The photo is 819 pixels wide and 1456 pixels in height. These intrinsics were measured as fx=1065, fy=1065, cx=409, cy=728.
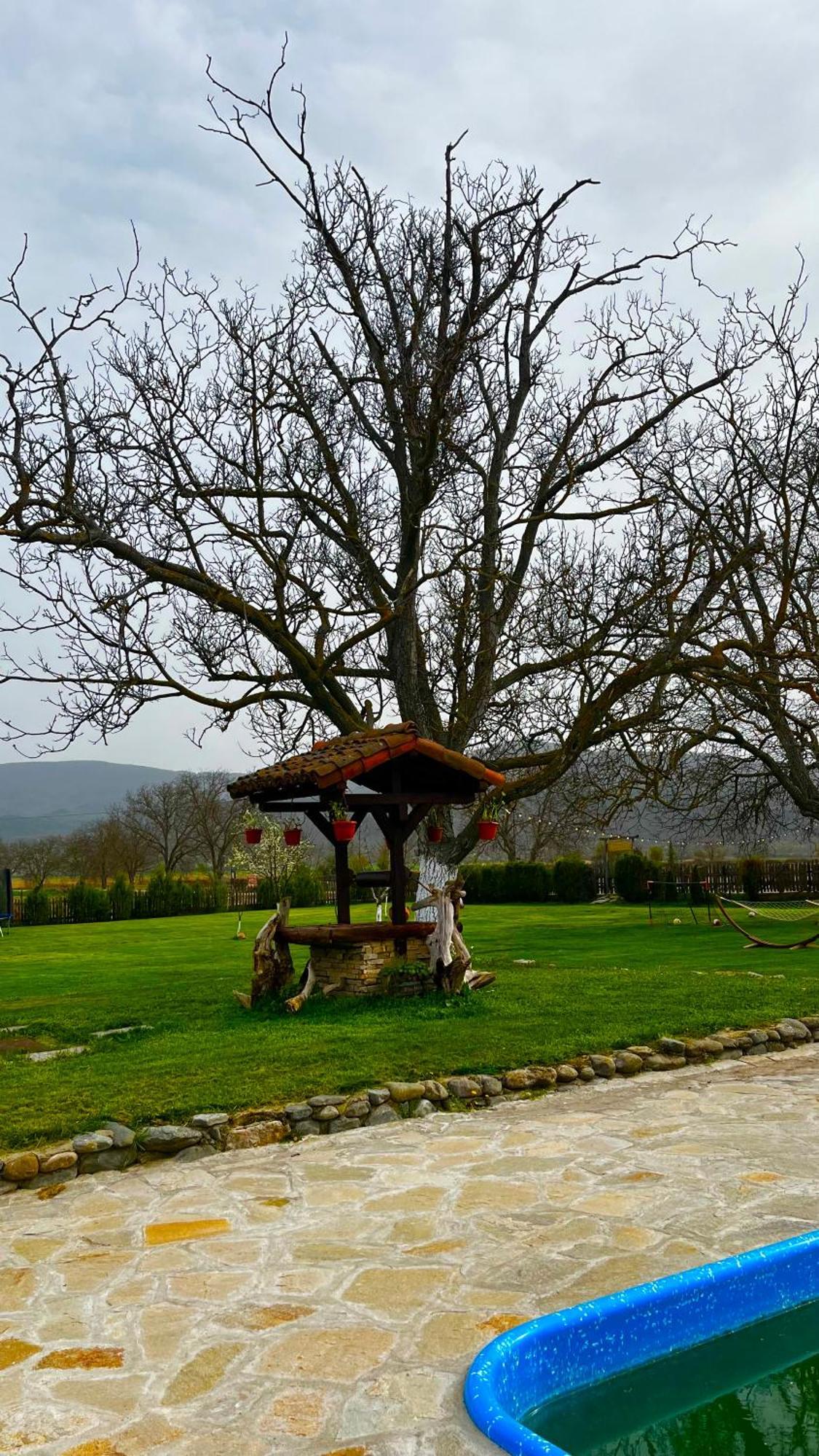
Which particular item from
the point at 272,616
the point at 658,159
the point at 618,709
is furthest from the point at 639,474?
the point at 272,616

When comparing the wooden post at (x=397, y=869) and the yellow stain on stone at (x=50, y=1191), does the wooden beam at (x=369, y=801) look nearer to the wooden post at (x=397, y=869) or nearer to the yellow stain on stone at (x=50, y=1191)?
the wooden post at (x=397, y=869)

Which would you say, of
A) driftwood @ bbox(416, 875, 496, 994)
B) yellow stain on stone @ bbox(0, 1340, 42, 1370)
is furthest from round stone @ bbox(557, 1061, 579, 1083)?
yellow stain on stone @ bbox(0, 1340, 42, 1370)

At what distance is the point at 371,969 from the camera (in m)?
11.7

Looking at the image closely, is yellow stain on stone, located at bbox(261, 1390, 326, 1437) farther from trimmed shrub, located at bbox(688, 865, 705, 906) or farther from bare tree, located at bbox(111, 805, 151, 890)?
bare tree, located at bbox(111, 805, 151, 890)

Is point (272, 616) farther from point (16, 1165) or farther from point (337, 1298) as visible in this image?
point (337, 1298)

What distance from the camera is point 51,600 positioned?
13.1 meters

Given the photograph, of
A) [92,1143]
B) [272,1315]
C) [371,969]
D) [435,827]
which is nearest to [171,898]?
[435,827]

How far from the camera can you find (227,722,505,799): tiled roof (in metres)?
11.1

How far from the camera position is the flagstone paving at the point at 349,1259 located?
3.43 metres

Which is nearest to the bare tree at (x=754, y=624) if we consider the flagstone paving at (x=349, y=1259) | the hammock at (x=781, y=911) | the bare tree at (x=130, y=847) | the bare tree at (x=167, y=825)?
the hammock at (x=781, y=911)

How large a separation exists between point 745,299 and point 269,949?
14.4 metres

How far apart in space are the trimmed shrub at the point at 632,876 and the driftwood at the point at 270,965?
22.9m

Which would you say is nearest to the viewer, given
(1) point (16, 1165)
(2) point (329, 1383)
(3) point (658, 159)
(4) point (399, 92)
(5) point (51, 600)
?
(2) point (329, 1383)

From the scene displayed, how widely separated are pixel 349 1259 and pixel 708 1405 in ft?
A: 5.37
